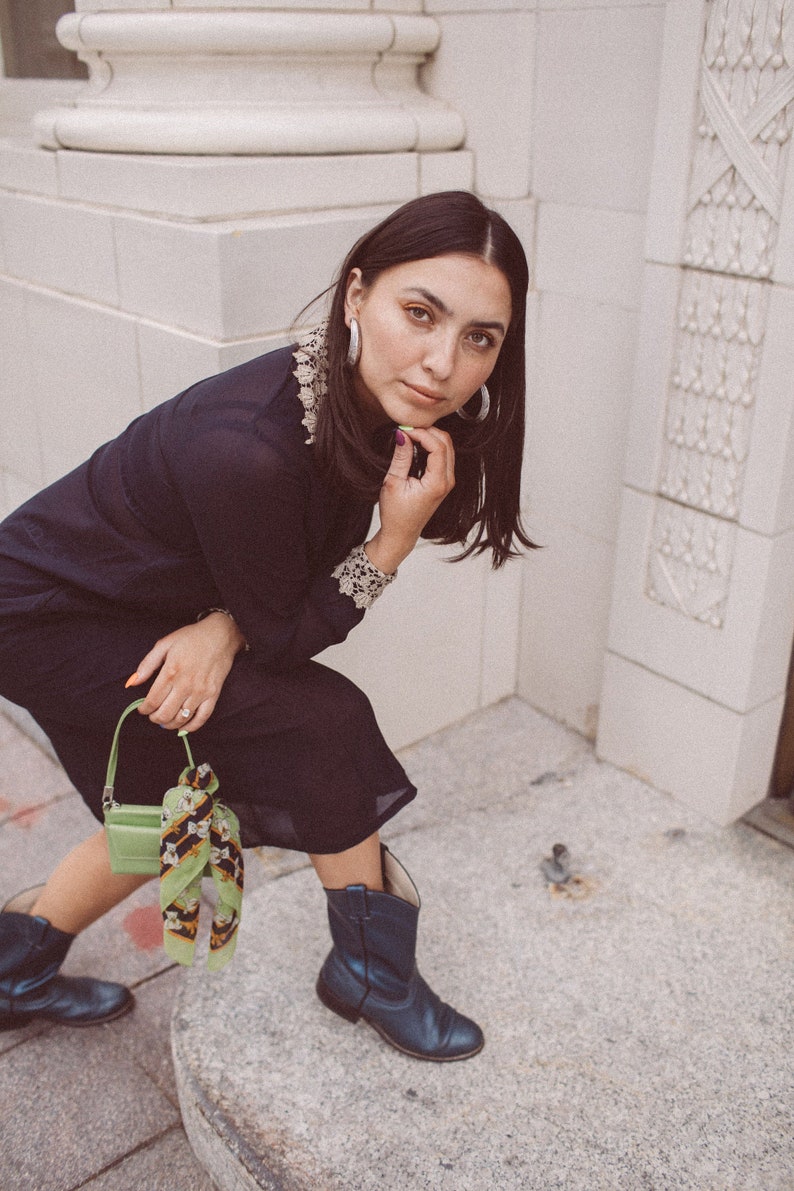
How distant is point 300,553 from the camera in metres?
1.84

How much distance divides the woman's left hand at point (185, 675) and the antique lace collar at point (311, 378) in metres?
0.45

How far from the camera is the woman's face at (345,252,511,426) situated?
1749 millimetres

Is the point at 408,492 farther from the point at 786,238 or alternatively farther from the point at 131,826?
the point at 786,238

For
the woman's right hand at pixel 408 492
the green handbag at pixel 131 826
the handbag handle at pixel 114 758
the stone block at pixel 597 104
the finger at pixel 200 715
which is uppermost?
the stone block at pixel 597 104

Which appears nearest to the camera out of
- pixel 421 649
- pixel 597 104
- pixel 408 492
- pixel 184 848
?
pixel 408 492

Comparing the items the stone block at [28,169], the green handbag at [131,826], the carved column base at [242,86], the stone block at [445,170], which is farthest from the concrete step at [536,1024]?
the stone block at [28,169]

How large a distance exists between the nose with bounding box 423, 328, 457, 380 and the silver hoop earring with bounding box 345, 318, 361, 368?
0.42ft

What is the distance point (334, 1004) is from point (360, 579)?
1.04m

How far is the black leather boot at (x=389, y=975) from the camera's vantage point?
2152 millimetres

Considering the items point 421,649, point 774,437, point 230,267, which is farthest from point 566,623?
point 230,267

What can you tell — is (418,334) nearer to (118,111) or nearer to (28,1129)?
(118,111)

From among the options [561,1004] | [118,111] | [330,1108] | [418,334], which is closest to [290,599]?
[418,334]

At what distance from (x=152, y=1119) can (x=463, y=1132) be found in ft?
2.38

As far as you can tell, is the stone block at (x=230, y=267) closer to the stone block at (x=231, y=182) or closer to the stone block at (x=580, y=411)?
the stone block at (x=231, y=182)
